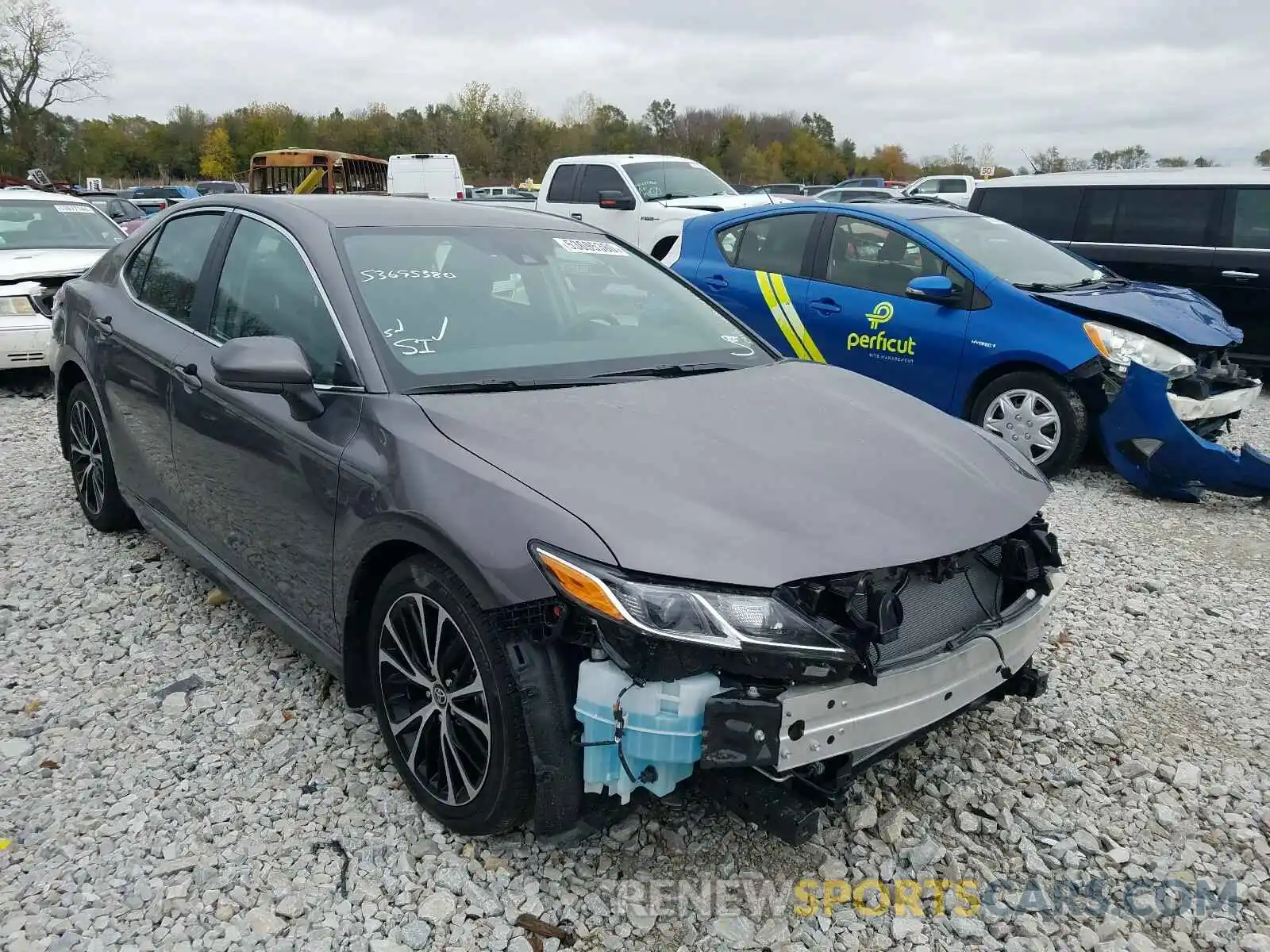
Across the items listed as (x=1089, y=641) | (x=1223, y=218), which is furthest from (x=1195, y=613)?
(x=1223, y=218)

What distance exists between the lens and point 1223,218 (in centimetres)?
824

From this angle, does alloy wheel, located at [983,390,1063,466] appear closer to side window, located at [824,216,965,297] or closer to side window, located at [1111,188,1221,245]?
side window, located at [824,216,965,297]

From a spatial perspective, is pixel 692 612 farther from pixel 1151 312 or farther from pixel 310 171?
pixel 310 171

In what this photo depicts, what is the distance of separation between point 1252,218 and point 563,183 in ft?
26.1

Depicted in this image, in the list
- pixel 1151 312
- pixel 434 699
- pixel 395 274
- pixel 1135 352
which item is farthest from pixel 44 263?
pixel 1151 312

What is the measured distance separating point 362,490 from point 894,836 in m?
1.69

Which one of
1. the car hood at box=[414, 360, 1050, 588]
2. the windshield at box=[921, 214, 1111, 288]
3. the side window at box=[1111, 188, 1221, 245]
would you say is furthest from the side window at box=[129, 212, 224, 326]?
the side window at box=[1111, 188, 1221, 245]

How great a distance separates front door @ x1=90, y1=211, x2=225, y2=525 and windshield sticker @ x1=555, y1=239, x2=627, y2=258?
A: 1.28 metres

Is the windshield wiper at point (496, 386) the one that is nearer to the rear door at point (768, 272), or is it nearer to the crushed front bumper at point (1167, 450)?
the crushed front bumper at point (1167, 450)

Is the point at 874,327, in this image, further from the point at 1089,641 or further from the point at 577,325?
the point at 577,325

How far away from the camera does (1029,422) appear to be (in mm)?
5777

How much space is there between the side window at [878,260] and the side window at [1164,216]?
3.52 m

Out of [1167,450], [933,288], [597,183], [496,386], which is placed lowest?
[1167,450]

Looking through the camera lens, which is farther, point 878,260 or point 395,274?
point 878,260
